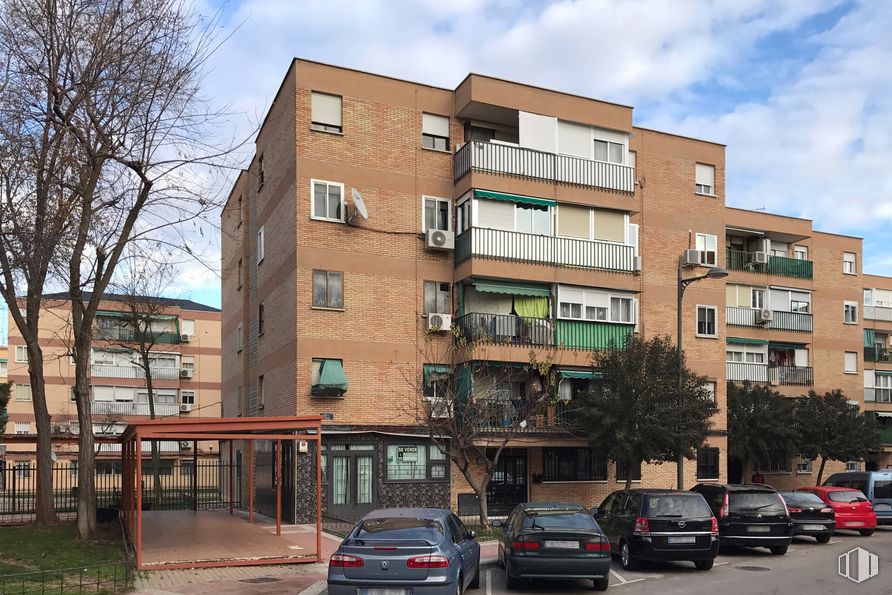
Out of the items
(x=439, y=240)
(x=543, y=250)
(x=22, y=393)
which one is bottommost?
(x=22, y=393)

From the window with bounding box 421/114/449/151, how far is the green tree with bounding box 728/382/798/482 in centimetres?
1574

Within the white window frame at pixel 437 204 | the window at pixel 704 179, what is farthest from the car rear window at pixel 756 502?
the window at pixel 704 179

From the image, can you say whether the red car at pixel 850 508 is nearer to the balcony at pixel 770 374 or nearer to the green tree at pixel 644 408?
the green tree at pixel 644 408

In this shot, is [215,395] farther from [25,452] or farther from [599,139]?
[599,139]

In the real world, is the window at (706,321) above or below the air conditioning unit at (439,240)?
below

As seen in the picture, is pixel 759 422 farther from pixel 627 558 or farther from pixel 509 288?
pixel 627 558

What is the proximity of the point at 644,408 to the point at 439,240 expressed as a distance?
25.8 feet

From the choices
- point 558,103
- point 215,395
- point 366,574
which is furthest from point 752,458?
point 215,395

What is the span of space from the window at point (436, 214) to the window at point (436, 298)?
1.77 m

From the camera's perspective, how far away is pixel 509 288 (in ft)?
93.0

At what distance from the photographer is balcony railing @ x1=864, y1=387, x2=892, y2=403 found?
50.9m

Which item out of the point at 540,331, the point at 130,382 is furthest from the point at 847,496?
the point at 130,382

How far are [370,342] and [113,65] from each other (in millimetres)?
11286

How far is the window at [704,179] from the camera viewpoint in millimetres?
33469
